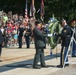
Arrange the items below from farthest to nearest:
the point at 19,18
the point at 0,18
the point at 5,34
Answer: the point at 19,18
the point at 0,18
the point at 5,34

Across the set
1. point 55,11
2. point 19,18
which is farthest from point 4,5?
point 19,18

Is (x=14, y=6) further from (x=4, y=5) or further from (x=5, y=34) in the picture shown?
(x=5, y=34)

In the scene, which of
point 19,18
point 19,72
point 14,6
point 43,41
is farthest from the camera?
point 14,6

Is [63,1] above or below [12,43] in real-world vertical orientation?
above

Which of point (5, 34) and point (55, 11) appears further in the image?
point (55, 11)

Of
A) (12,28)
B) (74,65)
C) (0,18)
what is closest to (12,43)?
(12,28)

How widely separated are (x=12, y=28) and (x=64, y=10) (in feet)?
52.5

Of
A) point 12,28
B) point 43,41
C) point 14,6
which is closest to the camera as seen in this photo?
point 43,41

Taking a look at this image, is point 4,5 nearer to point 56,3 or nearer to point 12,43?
point 56,3

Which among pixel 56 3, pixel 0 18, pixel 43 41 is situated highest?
pixel 56 3

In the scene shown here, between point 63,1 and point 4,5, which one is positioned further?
point 4,5

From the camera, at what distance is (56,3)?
4116 centimetres

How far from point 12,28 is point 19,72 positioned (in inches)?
611

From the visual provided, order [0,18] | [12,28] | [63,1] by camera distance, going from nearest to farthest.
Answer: [12,28] → [0,18] → [63,1]
